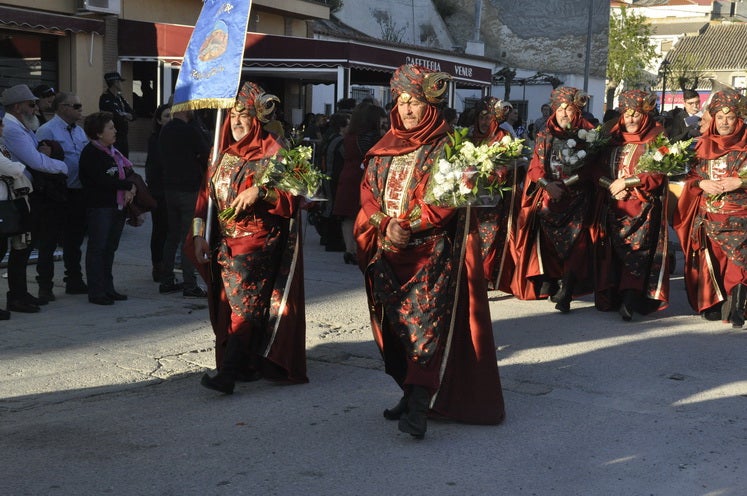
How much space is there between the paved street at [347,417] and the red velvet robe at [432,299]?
0.77 ft

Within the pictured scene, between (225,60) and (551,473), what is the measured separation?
336 centimetres

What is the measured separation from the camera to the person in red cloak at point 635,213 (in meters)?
8.52

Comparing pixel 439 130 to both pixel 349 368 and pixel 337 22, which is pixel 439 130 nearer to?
pixel 349 368

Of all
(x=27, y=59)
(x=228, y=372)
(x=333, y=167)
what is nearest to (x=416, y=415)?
(x=228, y=372)

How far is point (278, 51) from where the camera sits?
71.7 feet

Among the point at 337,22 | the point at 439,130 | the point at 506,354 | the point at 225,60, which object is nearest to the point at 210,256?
the point at 225,60

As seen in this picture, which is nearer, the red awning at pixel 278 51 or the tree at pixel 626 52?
the red awning at pixel 278 51

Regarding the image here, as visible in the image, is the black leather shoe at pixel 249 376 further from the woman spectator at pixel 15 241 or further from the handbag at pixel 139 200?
the handbag at pixel 139 200

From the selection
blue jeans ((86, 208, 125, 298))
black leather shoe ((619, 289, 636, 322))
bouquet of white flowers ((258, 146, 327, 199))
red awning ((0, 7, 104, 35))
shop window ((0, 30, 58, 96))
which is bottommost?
black leather shoe ((619, 289, 636, 322))

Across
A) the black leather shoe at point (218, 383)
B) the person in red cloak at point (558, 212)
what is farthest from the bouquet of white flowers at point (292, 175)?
the person in red cloak at point (558, 212)

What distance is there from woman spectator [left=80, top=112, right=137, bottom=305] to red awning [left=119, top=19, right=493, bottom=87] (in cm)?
1226

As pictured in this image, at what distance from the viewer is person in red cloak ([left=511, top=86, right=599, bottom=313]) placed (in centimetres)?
886

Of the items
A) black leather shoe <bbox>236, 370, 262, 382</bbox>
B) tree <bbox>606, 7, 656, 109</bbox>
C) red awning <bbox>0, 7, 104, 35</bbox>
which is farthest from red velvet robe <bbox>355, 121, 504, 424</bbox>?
tree <bbox>606, 7, 656, 109</bbox>

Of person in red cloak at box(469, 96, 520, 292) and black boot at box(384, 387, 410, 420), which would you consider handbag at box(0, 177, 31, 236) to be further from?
person in red cloak at box(469, 96, 520, 292)
